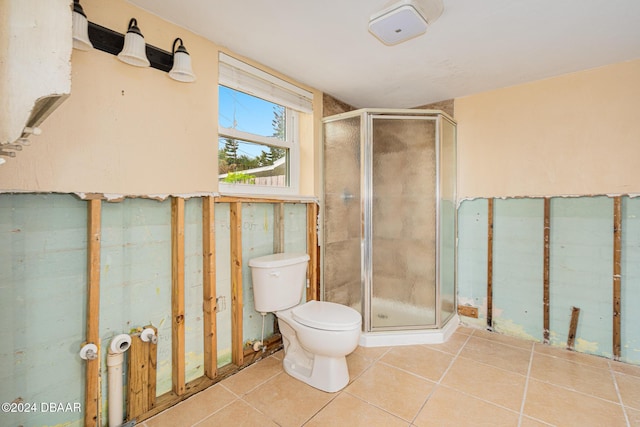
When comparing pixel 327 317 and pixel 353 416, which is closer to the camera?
pixel 353 416

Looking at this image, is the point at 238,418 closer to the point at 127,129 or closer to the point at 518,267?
the point at 127,129

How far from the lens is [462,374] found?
198 centimetres

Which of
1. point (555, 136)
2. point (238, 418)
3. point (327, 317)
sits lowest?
point (238, 418)

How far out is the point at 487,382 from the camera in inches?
74.6

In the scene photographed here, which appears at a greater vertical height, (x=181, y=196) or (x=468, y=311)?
(x=181, y=196)

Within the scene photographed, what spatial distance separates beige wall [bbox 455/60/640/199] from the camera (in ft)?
6.92

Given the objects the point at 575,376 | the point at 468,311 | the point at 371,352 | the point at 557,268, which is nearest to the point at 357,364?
the point at 371,352

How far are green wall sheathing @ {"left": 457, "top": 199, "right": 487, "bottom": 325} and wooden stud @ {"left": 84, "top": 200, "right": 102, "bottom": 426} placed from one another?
2753mm

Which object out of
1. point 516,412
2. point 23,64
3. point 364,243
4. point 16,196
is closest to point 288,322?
point 364,243

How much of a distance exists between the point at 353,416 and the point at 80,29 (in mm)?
2253

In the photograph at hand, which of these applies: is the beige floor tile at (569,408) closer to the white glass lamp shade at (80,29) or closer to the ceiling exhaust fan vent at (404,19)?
the ceiling exhaust fan vent at (404,19)

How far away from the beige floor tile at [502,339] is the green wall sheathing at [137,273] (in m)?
2.44

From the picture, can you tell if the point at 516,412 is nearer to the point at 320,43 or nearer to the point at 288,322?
the point at 288,322

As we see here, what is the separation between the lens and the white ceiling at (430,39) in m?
1.54
